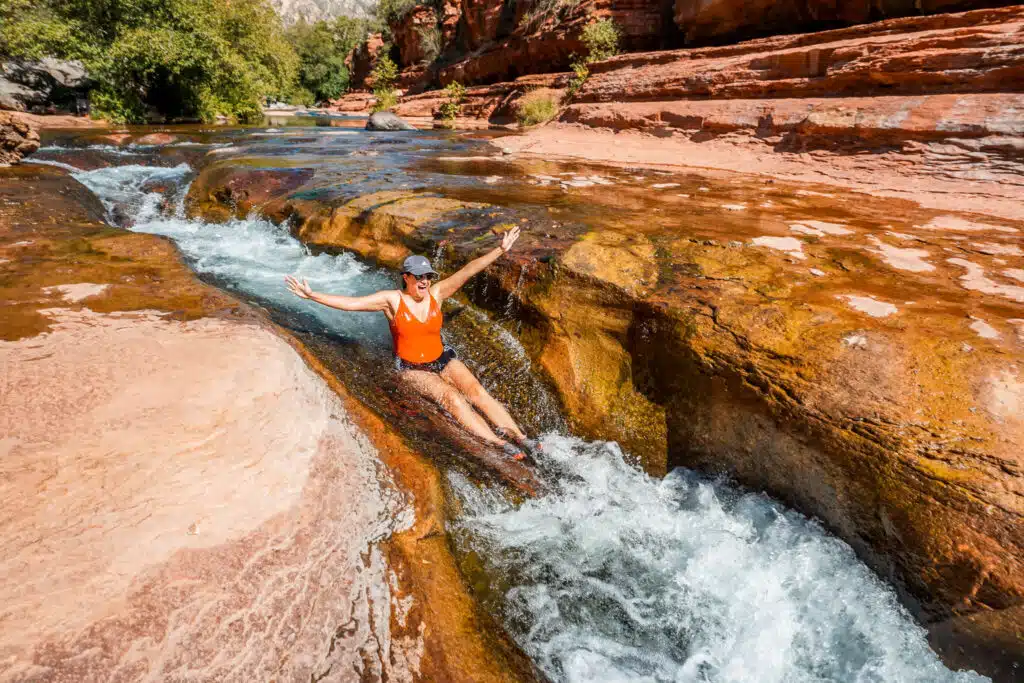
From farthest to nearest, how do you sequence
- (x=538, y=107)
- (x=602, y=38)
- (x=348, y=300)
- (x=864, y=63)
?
(x=538, y=107) → (x=602, y=38) → (x=864, y=63) → (x=348, y=300)

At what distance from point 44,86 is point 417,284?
20.5 metres

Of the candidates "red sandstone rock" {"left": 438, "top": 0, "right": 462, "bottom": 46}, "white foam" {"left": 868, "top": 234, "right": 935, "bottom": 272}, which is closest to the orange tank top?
"white foam" {"left": 868, "top": 234, "right": 935, "bottom": 272}

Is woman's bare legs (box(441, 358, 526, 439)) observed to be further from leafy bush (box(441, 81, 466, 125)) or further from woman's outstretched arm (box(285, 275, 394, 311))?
leafy bush (box(441, 81, 466, 125))

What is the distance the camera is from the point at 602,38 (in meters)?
14.5

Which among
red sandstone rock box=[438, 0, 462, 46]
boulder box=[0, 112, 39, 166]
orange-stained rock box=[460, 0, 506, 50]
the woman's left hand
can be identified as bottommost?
the woman's left hand

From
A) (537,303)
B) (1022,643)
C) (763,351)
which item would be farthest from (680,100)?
(1022,643)

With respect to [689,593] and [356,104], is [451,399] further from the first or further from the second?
[356,104]

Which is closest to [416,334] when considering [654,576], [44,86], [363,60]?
[654,576]

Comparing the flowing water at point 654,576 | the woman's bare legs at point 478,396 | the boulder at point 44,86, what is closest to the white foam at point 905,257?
the flowing water at point 654,576

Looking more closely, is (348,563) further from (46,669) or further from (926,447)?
(926,447)

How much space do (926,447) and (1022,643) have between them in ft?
2.46

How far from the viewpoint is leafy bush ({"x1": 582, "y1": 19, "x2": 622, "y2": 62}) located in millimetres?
14484

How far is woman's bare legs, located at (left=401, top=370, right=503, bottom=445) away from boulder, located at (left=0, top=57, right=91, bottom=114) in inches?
779

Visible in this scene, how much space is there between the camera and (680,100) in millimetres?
10633
